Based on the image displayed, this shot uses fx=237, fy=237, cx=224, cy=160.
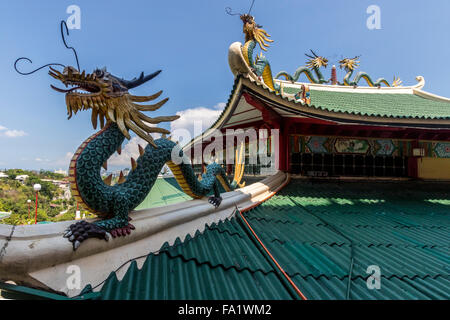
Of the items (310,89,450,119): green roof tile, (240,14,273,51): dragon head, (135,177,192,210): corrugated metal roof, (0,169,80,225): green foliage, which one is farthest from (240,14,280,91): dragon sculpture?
(0,169,80,225): green foliage

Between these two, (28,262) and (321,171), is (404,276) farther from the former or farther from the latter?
(321,171)

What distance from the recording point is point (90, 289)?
5.59ft

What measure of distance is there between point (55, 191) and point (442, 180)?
73.8m

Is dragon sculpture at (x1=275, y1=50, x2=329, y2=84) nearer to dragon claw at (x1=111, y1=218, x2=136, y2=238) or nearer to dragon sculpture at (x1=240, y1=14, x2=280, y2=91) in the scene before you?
dragon sculpture at (x1=240, y1=14, x2=280, y2=91)

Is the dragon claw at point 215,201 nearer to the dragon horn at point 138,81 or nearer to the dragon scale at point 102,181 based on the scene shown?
the dragon scale at point 102,181

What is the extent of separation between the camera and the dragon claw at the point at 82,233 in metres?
1.89

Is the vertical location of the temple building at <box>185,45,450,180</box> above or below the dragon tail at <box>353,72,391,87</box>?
below

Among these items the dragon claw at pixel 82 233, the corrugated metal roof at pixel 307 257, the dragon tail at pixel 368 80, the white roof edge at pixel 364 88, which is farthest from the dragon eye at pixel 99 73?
the dragon tail at pixel 368 80

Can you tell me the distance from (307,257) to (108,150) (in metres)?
2.31

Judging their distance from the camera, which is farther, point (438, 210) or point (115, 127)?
point (438, 210)

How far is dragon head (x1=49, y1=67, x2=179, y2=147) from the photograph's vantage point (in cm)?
221

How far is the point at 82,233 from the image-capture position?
1930 mm

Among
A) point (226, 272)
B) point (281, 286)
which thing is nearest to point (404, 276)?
point (281, 286)
